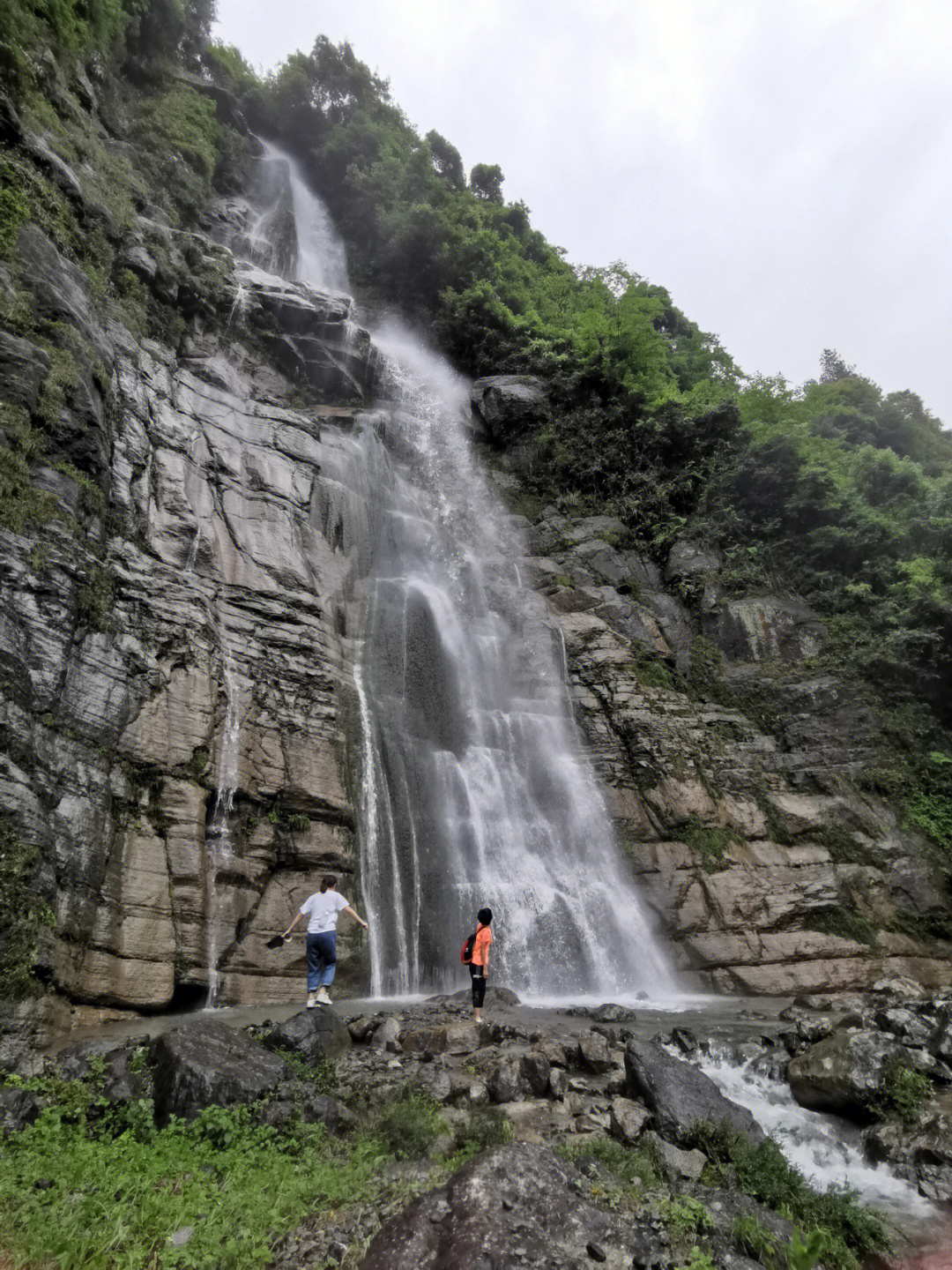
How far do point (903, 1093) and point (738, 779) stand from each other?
31.1 ft

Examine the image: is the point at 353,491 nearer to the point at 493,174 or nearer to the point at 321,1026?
the point at 321,1026

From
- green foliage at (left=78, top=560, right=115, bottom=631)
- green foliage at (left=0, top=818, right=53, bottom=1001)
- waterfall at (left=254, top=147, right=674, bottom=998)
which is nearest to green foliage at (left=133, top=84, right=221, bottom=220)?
waterfall at (left=254, top=147, right=674, bottom=998)

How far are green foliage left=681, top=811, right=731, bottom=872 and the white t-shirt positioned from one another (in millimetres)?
8514

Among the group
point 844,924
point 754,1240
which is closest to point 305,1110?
point 754,1240

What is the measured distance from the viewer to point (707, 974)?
12.2m

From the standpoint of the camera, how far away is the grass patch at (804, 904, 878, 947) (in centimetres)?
1243

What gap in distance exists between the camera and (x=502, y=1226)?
3398 mm

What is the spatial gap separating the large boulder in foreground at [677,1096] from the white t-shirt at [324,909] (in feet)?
11.2

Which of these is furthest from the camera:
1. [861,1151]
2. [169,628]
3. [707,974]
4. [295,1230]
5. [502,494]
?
[502,494]

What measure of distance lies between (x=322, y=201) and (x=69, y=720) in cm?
3297

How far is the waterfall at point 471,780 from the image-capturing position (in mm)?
11609

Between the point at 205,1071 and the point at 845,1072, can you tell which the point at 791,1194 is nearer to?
the point at 845,1072

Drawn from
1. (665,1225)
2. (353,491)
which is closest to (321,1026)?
(665,1225)

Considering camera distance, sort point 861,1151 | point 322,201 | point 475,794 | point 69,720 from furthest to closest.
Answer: point 322,201, point 475,794, point 69,720, point 861,1151
